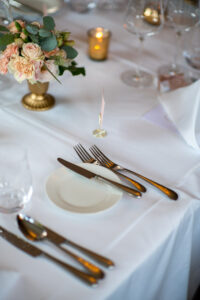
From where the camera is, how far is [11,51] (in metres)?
1.11

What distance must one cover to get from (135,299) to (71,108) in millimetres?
684

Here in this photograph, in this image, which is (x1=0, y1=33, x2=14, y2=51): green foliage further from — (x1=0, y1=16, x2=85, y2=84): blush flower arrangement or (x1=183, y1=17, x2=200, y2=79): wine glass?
(x1=183, y1=17, x2=200, y2=79): wine glass

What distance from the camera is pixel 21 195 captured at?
94 centimetres

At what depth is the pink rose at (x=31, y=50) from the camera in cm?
108

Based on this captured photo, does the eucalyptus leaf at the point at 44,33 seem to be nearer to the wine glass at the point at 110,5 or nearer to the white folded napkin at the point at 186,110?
the white folded napkin at the point at 186,110

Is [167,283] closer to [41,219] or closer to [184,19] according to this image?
[41,219]

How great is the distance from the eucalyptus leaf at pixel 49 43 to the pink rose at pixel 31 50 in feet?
0.07

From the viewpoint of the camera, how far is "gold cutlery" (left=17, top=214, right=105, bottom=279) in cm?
77

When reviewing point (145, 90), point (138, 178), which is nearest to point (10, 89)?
point (145, 90)

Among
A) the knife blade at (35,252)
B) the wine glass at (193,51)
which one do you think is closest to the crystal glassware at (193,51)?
the wine glass at (193,51)

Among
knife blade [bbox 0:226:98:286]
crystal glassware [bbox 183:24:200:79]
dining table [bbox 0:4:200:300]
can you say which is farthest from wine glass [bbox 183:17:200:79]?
knife blade [bbox 0:226:98:286]

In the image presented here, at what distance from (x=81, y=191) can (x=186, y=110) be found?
50cm

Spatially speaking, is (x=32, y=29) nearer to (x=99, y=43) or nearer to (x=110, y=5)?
(x=99, y=43)

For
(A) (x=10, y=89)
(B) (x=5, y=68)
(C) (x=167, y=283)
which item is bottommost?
(C) (x=167, y=283)
